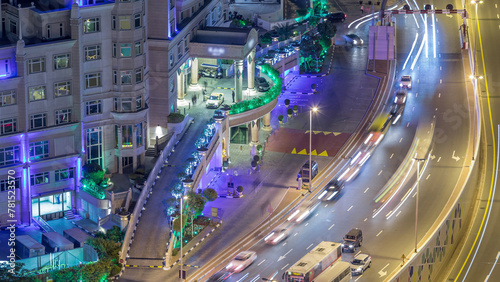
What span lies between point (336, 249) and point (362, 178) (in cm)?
2880

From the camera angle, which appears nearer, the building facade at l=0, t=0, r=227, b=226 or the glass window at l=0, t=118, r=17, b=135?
the glass window at l=0, t=118, r=17, b=135

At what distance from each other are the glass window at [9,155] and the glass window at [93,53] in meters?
15.1

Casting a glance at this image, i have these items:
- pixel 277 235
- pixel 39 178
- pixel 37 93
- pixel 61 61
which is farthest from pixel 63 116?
pixel 277 235

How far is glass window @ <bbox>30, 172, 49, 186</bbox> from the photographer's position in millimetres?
161500

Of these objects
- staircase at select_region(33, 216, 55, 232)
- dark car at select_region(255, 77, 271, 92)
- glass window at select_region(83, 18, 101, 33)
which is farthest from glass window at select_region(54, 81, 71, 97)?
dark car at select_region(255, 77, 271, 92)

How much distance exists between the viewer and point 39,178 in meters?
162

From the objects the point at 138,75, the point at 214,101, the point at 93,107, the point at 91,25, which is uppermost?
the point at 91,25

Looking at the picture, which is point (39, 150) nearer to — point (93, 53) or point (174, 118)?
point (93, 53)

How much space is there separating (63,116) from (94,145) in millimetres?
6563

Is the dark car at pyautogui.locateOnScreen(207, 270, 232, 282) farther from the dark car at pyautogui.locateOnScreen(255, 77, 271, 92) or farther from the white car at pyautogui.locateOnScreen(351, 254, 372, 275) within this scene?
the dark car at pyautogui.locateOnScreen(255, 77, 271, 92)

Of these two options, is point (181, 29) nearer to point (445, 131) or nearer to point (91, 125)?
point (91, 125)

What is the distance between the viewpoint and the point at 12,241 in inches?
6063

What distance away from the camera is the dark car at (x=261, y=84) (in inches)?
7579

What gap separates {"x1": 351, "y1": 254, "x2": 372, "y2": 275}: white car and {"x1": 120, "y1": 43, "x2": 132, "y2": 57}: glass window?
41.4 m
